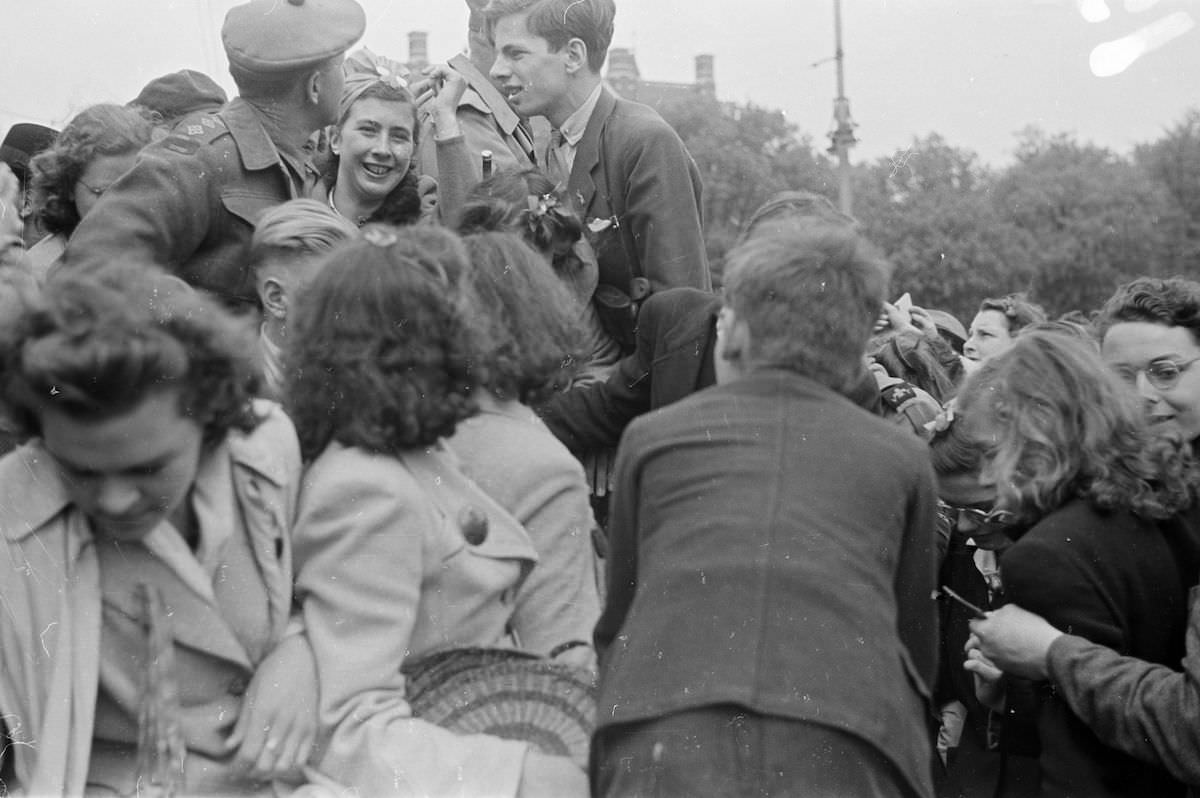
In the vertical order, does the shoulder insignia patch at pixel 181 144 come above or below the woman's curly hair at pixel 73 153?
above

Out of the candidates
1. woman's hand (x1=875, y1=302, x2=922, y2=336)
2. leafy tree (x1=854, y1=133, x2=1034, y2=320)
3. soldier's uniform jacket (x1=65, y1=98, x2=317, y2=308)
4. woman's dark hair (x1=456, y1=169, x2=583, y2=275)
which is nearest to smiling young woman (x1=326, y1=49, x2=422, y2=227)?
soldier's uniform jacket (x1=65, y1=98, x2=317, y2=308)

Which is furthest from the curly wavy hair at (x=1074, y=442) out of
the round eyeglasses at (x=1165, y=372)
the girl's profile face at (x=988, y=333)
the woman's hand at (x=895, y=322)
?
the girl's profile face at (x=988, y=333)

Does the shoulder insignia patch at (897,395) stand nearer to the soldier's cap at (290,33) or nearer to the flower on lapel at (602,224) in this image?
the flower on lapel at (602,224)

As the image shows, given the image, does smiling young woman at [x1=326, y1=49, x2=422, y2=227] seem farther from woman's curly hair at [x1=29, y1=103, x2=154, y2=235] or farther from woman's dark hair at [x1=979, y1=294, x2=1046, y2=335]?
woman's dark hair at [x1=979, y1=294, x2=1046, y2=335]

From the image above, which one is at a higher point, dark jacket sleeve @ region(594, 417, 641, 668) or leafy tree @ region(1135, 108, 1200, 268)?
dark jacket sleeve @ region(594, 417, 641, 668)

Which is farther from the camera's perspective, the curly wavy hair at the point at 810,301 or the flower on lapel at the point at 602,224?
the flower on lapel at the point at 602,224

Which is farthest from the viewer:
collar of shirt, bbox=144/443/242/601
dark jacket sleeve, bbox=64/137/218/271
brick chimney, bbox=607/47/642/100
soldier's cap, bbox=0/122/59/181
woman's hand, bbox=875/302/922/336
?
woman's hand, bbox=875/302/922/336

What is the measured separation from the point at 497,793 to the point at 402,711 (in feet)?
0.73

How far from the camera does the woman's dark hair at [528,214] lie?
148 inches

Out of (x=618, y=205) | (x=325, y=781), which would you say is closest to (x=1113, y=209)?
(x=618, y=205)

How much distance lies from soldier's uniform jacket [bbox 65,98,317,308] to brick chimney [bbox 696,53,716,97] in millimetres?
1337

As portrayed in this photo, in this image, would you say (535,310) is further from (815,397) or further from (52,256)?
(52,256)

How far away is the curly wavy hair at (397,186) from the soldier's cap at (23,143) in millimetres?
1145

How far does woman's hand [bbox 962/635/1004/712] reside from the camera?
336 centimetres
